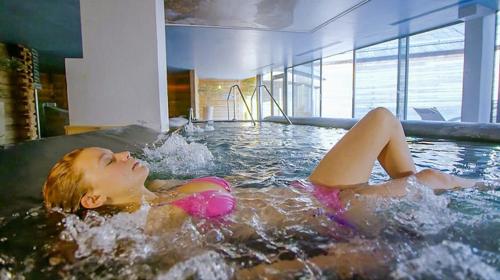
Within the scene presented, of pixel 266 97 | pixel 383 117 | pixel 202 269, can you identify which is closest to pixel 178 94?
pixel 266 97

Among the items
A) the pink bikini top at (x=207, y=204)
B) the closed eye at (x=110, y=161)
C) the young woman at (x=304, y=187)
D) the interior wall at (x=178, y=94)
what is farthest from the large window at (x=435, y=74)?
the interior wall at (x=178, y=94)

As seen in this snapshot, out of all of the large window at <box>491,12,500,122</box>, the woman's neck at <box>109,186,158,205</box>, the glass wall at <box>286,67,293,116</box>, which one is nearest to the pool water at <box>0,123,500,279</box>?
the woman's neck at <box>109,186,158,205</box>

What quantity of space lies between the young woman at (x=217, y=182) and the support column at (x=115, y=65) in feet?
7.96

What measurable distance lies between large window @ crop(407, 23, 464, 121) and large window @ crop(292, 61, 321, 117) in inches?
145

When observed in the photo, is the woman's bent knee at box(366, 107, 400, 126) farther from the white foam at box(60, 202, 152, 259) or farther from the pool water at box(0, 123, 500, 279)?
the white foam at box(60, 202, 152, 259)

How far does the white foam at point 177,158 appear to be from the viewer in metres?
2.44

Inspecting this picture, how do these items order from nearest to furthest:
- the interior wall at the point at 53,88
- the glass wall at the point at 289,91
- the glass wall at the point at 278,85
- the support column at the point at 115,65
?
the support column at the point at 115,65 → the interior wall at the point at 53,88 → the glass wall at the point at 289,91 → the glass wall at the point at 278,85

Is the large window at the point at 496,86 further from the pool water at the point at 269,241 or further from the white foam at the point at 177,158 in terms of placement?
the white foam at the point at 177,158

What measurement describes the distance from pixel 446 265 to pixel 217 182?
952 mm

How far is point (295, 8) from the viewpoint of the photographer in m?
5.11

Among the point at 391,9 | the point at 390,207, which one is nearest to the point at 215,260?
the point at 390,207

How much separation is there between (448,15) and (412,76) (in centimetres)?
165

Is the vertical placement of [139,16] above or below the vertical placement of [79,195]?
above

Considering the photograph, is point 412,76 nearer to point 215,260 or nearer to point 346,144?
point 346,144
